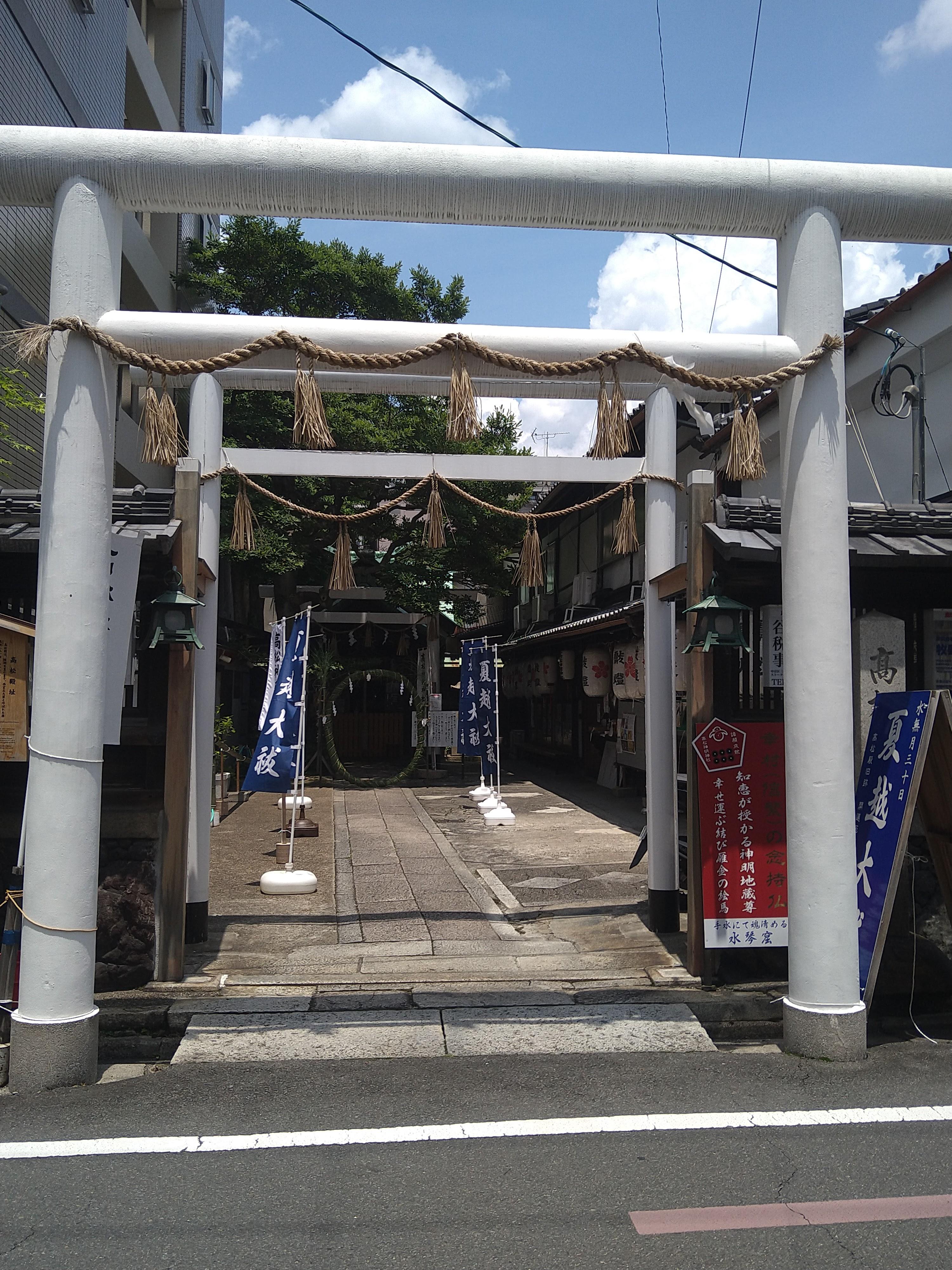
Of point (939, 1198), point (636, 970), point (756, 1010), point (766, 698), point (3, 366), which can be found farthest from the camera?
point (3, 366)

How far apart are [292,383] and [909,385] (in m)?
8.65

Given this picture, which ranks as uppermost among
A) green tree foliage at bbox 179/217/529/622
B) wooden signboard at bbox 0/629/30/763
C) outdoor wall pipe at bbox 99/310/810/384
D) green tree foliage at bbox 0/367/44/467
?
green tree foliage at bbox 179/217/529/622

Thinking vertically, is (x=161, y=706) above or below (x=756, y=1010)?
above

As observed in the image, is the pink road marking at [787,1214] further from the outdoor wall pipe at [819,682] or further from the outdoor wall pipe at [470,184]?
the outdoor wall pipe at [470,184]

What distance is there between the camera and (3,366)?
1224 centimetres

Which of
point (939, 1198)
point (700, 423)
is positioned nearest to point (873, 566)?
point (700, 423)

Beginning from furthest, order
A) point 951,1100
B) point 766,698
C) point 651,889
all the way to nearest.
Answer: point 651,889
point 766,698
point 951,1100

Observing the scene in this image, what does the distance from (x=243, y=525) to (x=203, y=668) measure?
1642mm

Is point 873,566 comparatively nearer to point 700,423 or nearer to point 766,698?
point 766,698

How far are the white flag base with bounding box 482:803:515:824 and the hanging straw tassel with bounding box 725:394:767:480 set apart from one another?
11.0 metres

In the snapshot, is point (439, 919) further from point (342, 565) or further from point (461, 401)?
point (461, 401)

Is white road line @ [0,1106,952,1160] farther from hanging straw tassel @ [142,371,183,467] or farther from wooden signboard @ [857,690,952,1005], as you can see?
hanging straw tassel @ [142,371,183,467]

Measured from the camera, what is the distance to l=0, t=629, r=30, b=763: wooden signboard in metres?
6.41

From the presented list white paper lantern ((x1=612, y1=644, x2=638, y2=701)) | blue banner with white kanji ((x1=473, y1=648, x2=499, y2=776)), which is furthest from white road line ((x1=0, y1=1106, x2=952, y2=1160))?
blue banner with white kanji ((x1=473, y1=648, x2=499, y2=776))
